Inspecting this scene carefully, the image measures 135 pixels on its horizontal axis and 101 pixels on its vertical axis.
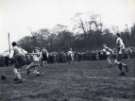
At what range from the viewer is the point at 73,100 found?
606 cm

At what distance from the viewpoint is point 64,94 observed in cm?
685

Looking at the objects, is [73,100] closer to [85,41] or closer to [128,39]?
[128,39]

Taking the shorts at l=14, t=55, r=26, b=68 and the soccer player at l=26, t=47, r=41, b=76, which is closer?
the shorts at l=14, t=55, r=26, b=68

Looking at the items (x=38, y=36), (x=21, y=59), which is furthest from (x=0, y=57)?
(x=21, y=59)

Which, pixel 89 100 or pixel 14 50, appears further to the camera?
pixel 14 50

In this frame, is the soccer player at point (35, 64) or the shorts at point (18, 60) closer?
the shorts at point (18, 60)

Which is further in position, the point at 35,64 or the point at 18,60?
the point at 35,64

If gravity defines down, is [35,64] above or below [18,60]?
below

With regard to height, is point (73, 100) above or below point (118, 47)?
below

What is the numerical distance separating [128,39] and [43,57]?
10.4 m

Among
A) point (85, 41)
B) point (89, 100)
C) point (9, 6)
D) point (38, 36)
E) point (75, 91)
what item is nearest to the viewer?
point (89, 100)

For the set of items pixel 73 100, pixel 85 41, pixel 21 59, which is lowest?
pixel 73 100

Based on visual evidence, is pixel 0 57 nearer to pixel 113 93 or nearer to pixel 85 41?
pixel 85 41

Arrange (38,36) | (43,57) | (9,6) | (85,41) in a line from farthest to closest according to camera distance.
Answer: (38,36) → (85,41) → (43,57) → (9,6)
